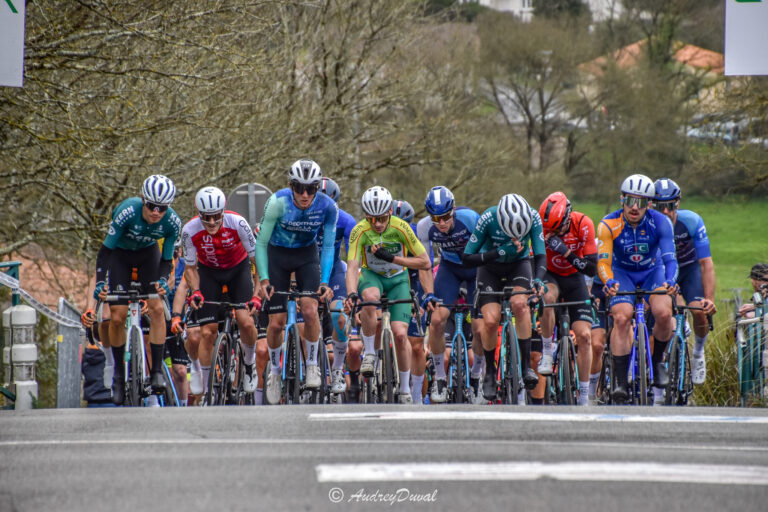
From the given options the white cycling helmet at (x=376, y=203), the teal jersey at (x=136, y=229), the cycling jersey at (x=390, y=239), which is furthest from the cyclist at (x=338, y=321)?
the teal jersey at (x=136, y=229)

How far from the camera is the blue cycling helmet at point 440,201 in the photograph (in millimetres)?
11234

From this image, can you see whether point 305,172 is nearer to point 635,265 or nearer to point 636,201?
point 636,201

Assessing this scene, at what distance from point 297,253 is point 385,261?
894 mm

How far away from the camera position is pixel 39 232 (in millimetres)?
16594

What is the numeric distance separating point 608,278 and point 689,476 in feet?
16.6

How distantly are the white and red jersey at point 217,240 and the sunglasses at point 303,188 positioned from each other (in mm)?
839

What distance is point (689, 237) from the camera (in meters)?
12.1

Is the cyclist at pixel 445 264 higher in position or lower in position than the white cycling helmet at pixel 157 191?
lower

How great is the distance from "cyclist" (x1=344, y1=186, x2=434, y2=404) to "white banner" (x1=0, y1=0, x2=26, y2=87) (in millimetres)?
3396

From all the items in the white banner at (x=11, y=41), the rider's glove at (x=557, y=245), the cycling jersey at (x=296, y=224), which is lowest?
the rider's glove at (x=557, y=245)

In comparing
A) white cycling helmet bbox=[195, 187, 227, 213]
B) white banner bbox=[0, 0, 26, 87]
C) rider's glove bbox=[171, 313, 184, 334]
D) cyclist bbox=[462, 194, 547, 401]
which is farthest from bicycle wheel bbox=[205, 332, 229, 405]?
white banner bbox=[0, 0, 26, 87]

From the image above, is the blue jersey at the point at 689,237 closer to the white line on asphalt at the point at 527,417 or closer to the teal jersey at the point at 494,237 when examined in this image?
the teal jersey at the point at 494,237

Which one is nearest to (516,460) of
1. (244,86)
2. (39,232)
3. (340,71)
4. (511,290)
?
(511,290)

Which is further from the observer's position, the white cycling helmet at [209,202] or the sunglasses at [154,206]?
the white cycling helmet at [209,202]
